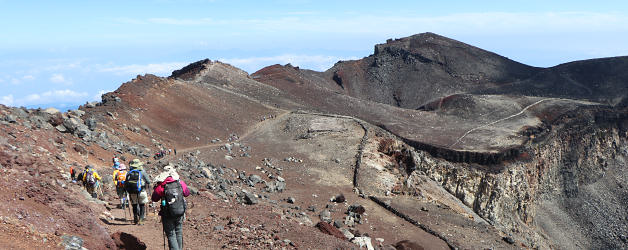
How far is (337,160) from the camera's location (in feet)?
102

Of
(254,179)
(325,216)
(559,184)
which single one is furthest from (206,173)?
(559,184)

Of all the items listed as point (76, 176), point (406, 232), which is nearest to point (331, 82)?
point (406, 232)

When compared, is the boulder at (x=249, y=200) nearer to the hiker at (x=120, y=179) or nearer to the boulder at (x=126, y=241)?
the hiker at (x=120, y=179)

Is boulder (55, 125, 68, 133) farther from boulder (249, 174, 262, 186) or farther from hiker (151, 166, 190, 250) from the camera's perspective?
hiker (151, 166, 190, 250)

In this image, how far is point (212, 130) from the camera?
38.6 m

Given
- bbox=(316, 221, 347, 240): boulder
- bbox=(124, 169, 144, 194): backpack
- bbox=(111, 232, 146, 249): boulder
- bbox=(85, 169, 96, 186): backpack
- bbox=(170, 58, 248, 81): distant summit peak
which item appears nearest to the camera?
bbox=(111, 232, 146, 249): boulder

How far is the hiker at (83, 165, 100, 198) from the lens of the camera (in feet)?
43.6

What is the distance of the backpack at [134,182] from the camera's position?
38.2ft

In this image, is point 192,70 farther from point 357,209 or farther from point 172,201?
point 172,201


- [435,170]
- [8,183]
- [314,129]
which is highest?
[8,183]

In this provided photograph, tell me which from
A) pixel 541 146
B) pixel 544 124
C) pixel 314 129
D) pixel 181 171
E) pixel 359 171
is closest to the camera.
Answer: pixel 181 171

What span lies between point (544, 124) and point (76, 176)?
4952 cm

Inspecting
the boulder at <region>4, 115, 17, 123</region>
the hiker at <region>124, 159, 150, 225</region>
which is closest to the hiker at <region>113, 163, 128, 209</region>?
the hiker at <region>124, 159, 150, 225</region>

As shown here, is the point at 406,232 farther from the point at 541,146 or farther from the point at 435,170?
the point at 541,146
